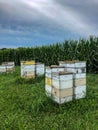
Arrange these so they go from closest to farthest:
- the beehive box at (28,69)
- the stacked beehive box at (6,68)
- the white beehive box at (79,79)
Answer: the white beehive box at (79,79), the beehive box at (28,69), the stacked beehive box at (6,68)

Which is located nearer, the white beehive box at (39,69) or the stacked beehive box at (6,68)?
the white beehive box at (39,69)

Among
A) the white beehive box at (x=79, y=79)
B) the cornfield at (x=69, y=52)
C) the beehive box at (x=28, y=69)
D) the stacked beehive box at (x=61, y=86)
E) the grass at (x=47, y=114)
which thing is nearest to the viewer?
the grass at (x=47, y=114)

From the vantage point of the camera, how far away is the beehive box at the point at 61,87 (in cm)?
601

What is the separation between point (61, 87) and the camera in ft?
19.7

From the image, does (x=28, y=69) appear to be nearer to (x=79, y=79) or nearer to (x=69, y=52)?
(x=79, y=79)

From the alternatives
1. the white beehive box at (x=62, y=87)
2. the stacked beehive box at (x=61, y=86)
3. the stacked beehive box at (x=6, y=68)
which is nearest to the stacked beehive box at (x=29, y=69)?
the stacked beehive box at (x=6, y=68)

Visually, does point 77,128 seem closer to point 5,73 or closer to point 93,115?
point 93,115

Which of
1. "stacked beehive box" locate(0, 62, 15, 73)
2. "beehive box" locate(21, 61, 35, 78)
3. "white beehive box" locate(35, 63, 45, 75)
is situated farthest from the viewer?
"stacked beehive box" locate(0, 62, 15, 73)

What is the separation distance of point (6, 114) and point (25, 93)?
2.25m

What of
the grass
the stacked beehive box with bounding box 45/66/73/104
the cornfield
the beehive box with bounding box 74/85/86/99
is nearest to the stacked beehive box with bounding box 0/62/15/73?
the cornfield

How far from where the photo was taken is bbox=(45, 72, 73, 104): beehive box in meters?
6.01

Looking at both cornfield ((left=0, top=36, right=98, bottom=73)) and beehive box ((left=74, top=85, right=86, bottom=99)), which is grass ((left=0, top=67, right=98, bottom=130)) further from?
cornfield ((left=0, top=36, right=98, bottom=73))

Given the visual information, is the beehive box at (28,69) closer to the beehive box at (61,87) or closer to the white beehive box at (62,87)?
the beehive box at (61,87)

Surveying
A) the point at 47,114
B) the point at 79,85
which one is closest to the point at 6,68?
the point at 79,85
